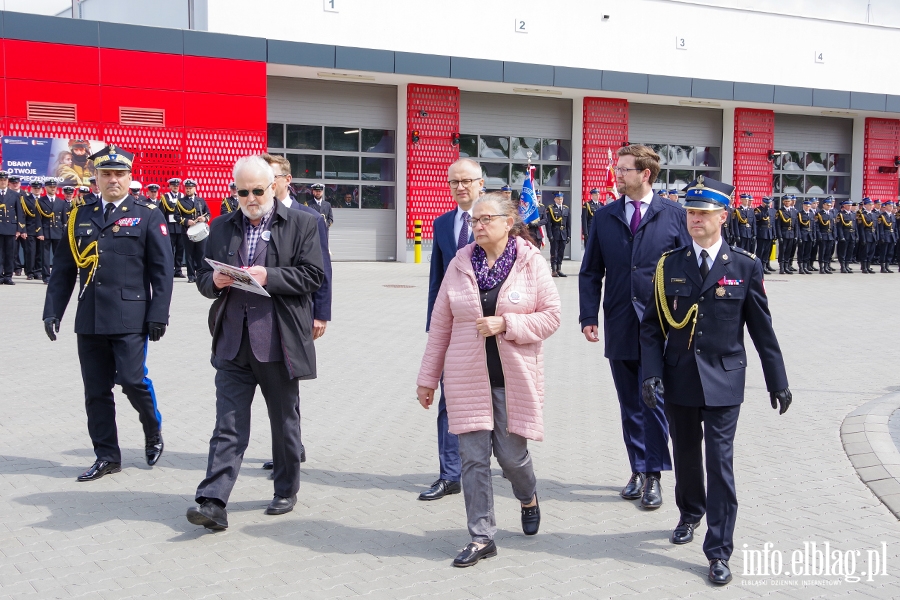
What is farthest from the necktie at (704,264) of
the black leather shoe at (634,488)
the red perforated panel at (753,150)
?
the red perforated panel at (753,150)

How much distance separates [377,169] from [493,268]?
23.8 m

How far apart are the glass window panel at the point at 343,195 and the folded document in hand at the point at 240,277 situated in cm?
2266

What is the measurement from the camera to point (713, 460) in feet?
15.0

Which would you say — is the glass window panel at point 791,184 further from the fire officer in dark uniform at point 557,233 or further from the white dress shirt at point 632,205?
the white dress shirt at point 632,205

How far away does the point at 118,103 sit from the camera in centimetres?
2272

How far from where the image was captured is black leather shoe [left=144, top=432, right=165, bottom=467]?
640cm

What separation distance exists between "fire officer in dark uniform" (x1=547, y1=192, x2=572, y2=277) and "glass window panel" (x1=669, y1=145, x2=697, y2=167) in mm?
9342

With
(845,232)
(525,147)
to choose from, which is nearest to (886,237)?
(845,232)

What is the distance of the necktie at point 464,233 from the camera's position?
575 centimetres

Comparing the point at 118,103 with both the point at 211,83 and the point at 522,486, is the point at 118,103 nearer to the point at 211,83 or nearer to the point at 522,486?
the point at 211,83

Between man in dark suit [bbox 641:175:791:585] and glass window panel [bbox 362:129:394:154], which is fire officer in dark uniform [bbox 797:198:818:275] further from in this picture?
man in dark suit [bbox 641:175:791:585]

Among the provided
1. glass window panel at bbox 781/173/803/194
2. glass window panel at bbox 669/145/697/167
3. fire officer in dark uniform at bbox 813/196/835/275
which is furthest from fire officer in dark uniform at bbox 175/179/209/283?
glass window panel at bbox 781/173/803/194

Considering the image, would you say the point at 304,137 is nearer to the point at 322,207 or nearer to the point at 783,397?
the point at 322,207

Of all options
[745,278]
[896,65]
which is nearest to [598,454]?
[745,278]
